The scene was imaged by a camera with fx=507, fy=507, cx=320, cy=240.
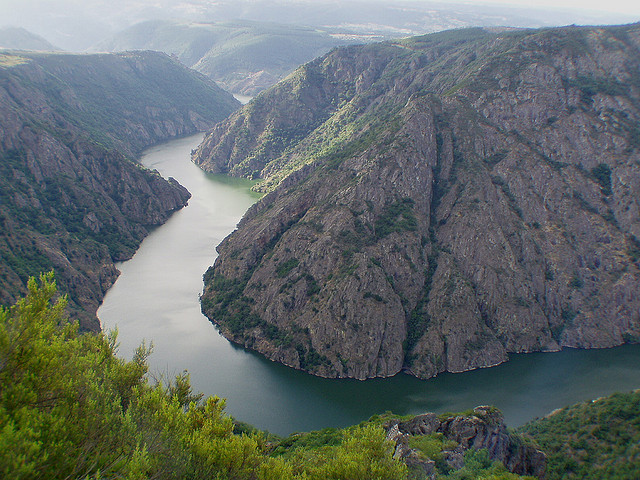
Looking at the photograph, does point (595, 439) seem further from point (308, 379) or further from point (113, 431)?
point (113, 431)

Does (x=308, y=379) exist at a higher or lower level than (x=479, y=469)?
lower

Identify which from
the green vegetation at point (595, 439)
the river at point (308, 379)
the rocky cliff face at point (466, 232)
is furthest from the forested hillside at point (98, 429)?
the rocky cliff face at point (466, 232)

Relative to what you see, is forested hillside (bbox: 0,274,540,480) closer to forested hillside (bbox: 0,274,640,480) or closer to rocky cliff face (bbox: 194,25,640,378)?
forested hillside (bbox: 0,274,640,480)

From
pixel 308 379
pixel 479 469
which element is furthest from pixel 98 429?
pixel 308 379

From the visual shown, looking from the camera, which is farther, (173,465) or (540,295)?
(540,295)

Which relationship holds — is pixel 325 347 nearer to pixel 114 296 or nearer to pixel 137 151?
pixel 114 296

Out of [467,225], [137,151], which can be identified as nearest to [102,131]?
[137,151]
